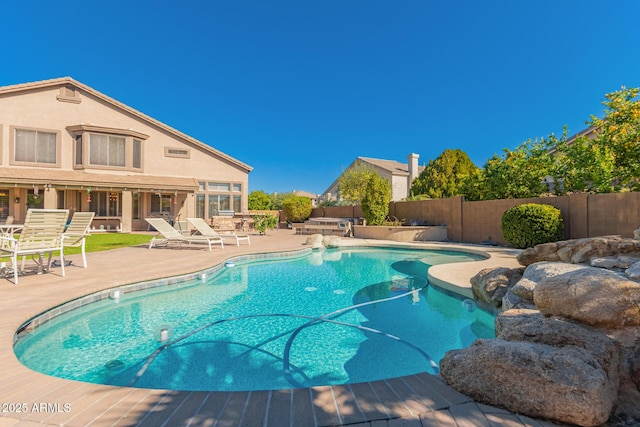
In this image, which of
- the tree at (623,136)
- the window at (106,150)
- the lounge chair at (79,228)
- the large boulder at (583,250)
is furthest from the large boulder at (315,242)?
the window at (106,150)

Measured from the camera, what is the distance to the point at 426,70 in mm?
21781

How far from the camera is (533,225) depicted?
11.1 metres

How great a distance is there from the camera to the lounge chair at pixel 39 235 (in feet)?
18.1

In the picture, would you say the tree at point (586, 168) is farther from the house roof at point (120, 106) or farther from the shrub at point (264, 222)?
the house roof at point (120, 106)

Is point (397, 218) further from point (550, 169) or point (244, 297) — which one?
point (244, 297)

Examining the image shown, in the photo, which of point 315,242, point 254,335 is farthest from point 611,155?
point 254,335

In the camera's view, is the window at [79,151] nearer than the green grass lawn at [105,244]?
No

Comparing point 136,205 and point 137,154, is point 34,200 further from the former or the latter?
point 137,154

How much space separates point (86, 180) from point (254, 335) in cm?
1754

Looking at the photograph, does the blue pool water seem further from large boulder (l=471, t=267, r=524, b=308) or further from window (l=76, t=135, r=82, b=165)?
window (l=76, t=135, r=82, b=165)

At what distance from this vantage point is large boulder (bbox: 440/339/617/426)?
6.01 ft

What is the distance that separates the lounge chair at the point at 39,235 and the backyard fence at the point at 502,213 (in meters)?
14.7

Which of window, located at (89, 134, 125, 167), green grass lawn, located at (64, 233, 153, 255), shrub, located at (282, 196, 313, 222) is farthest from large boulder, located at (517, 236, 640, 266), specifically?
window, located at (89, 134, 125, 167)

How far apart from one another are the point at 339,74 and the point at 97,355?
2405 cm
